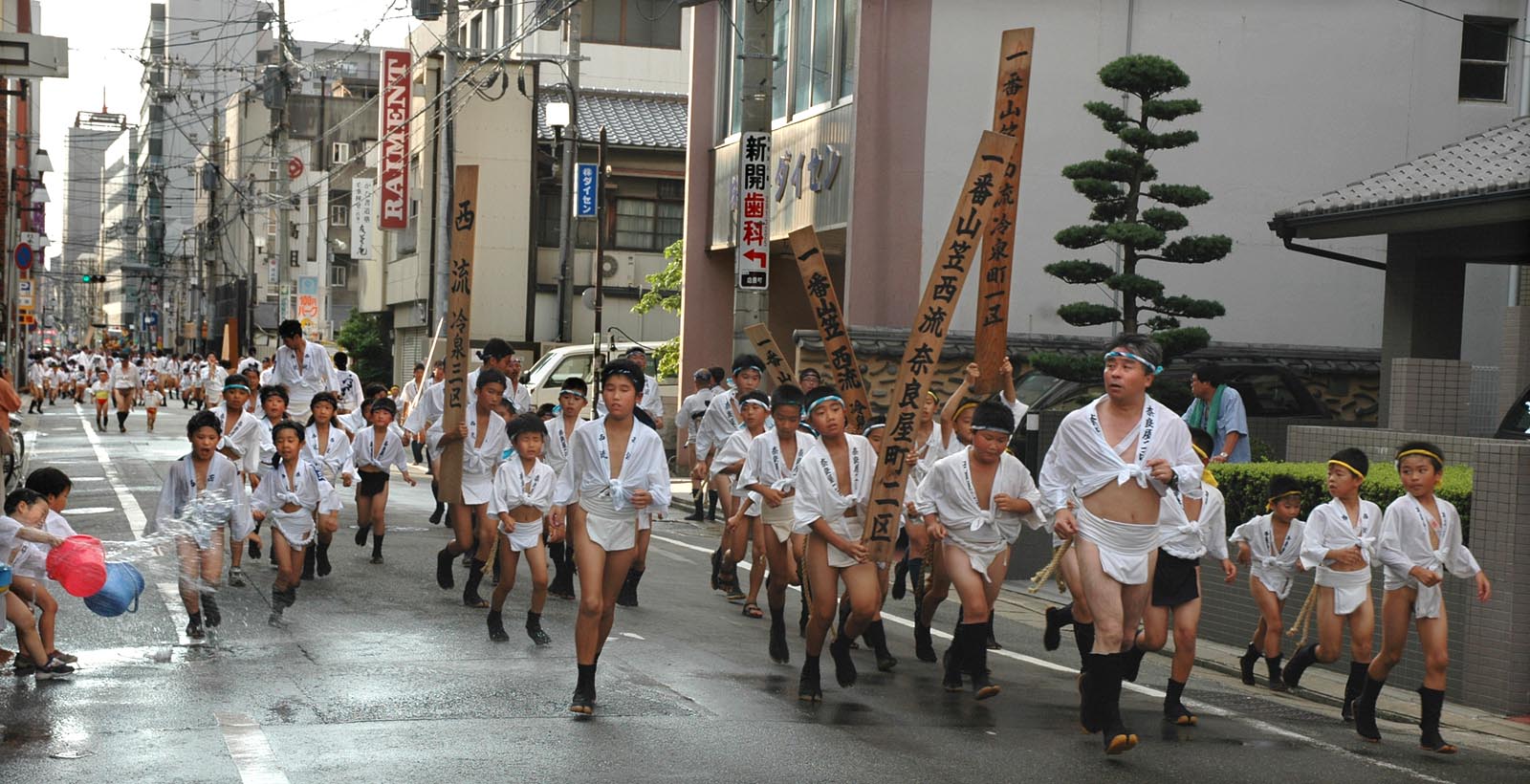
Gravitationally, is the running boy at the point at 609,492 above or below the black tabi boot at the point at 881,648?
above

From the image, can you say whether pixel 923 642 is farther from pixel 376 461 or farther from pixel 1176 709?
pixel 376 461

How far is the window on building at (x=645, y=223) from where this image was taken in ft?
134

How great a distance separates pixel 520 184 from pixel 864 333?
21.0m

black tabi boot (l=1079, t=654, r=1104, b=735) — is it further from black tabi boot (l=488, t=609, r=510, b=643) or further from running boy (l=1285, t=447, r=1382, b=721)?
black tabi boot (l=488, t=609, r=510, b=643)

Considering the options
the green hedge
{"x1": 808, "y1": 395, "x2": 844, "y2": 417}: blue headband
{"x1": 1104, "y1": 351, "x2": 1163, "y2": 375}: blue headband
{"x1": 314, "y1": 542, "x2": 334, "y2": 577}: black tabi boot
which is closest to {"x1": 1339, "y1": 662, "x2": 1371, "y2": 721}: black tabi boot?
the green hedge

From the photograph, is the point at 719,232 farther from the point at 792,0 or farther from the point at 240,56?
the point at 240,56

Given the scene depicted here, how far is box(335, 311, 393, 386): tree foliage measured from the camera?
47.6 metres

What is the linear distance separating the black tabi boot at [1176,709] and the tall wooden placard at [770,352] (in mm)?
5150

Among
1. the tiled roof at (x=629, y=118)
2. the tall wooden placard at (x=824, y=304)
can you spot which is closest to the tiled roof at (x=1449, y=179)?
the tall wooden placard at (x=824, y=304)

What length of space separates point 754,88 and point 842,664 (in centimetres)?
1236

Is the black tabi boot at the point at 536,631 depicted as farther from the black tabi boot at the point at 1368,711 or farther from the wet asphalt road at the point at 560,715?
the black tabi boot at the point at 1368,711

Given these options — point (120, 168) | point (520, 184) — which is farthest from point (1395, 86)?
point (120, 168)

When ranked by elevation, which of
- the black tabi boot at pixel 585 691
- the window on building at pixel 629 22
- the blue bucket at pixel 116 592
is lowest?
the black tabi boot at pixel 585 691

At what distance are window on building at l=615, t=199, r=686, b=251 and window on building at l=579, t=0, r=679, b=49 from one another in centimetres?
814
